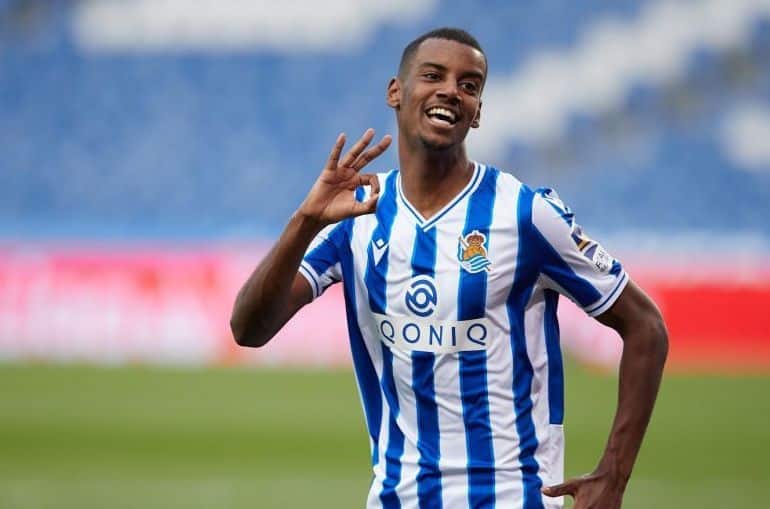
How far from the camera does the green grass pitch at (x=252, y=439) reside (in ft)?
26.7

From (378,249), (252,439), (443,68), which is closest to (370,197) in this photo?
(378,249)

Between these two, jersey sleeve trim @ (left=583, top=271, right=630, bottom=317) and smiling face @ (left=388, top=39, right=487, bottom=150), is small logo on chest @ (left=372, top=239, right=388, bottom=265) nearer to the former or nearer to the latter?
smiling face @ (left=388, top=39, right=487, bottom=150)

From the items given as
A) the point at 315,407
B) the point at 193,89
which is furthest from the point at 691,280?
the point at 193,89

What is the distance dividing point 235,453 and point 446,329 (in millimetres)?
6709

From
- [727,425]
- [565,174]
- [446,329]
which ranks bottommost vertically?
[727,425]

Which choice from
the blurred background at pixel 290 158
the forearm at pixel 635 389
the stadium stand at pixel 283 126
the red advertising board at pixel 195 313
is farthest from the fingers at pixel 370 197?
the stadium stand at pixel 283 126

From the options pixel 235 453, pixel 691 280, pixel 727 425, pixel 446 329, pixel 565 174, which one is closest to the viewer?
pixel 446 329

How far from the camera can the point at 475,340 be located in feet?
10.7

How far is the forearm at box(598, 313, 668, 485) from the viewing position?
10.6ft

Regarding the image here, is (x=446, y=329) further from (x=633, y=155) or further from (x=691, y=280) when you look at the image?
(x=633, y=155)

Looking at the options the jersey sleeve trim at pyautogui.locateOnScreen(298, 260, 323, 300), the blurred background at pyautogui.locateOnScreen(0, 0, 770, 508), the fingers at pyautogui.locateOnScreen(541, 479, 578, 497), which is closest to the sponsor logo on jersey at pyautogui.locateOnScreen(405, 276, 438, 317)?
the jersey sleeve trim at pyautogui.locateOnScreen(298, 260, 323, 300)

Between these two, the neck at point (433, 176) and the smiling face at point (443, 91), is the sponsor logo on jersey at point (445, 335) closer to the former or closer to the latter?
the neck at point (433, 176)

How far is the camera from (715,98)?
1992 cm

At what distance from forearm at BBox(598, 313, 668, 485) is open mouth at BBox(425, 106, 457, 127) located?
72 cm
